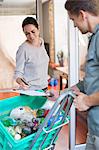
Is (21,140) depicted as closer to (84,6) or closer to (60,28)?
(84,6)

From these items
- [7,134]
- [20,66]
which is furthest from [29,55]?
[7,134]

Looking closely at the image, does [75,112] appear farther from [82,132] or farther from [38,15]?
[38,15]

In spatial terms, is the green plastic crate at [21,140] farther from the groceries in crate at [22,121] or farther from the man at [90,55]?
the man at [90,55]

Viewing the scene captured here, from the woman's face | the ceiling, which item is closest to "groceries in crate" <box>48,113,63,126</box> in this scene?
the woman's face

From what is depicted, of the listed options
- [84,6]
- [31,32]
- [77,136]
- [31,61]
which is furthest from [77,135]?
[84,6]

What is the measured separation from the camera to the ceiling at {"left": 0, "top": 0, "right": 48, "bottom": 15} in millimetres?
3345

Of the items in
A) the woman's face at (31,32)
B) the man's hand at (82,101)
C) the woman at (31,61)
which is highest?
the woman's face at (31,32)

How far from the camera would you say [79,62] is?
276 centimetres

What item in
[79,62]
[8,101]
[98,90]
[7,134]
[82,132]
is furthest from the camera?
[82,132]

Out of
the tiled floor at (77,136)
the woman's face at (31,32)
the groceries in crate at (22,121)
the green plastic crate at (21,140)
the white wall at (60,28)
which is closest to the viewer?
the green plastic crate at (21,140)

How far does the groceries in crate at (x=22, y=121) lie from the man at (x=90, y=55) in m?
0.29

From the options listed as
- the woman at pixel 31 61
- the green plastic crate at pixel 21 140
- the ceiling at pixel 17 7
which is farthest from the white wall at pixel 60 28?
the green plastic crate at pixel 21 140

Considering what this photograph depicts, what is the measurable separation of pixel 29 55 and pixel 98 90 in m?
1.22

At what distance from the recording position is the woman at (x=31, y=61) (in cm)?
241
